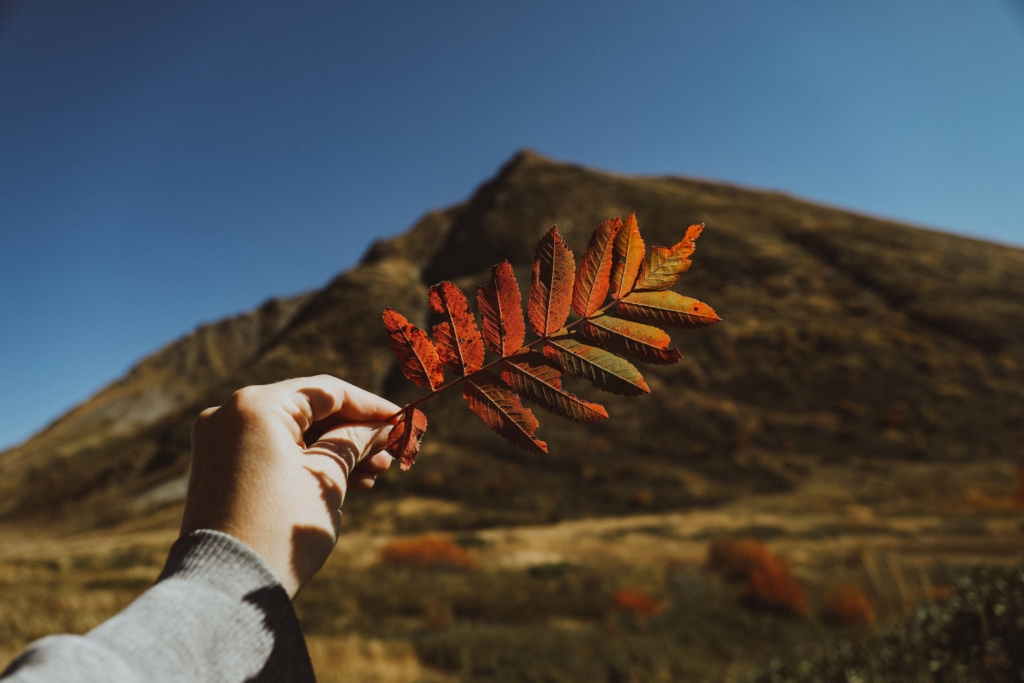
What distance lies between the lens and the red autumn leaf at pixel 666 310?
0.51 m

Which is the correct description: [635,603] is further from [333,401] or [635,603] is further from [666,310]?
[666,310]

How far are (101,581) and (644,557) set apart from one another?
43.2 feet

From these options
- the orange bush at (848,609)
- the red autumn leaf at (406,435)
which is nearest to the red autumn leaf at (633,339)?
the red autumn leaf at (406,435)

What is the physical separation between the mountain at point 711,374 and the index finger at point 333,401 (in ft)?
54.6

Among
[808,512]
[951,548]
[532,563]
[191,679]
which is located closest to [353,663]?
[191,679]

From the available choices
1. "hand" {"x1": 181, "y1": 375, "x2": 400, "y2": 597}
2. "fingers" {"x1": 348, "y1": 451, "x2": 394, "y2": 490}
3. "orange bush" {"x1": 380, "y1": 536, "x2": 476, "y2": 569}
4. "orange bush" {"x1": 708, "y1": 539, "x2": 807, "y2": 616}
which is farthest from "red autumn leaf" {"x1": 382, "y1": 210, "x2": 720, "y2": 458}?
"orange bush" {"x1": 380, "y1": 536, "x2": 476, "y2": 569}

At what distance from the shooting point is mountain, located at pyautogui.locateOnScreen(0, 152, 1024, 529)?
23.7 meters

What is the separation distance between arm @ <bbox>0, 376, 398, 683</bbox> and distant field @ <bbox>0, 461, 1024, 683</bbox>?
6.20 metres

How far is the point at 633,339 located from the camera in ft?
1.71

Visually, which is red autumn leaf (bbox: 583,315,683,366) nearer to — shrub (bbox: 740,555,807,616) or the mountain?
shrub (bbox: 740,555,807,616)

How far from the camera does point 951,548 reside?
1203 centimetres

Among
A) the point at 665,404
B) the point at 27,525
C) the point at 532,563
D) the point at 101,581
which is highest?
the point at 665,404

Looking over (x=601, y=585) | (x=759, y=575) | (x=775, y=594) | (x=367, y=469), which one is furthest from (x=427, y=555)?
(x=367, y=469)

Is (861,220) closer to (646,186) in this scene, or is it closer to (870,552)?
(646,186)
